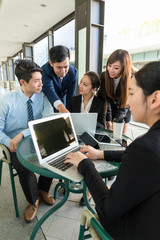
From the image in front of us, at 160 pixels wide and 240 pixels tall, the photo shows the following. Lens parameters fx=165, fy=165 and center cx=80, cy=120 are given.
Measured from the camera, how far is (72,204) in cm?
158

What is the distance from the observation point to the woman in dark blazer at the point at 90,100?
1.68 metres

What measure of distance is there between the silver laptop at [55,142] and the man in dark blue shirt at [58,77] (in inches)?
17.6

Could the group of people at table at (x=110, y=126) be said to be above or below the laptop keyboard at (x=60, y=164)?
above

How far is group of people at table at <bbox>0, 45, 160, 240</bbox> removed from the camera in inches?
19.6

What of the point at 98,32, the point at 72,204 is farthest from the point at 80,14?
the point at 72,204

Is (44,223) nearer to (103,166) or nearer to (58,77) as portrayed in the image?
(103,166)

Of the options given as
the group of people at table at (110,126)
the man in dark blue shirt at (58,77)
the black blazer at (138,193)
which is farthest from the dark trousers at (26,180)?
the black blazer at (138,193)

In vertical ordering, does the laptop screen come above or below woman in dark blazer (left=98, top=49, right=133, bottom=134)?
below

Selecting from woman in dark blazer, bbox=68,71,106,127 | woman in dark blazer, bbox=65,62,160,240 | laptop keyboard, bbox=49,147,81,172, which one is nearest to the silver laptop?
laptop keyboard, bbox=49,147,81,172

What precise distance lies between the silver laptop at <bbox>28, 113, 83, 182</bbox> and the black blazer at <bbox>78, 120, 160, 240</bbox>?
0.26 m

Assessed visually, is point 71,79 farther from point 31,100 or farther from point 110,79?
point 31,100

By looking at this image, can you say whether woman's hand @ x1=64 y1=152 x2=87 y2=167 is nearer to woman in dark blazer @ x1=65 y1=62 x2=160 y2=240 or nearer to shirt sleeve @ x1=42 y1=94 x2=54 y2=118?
woman in dark blazer @ x1=65 y1=62 x2=160 y2=240

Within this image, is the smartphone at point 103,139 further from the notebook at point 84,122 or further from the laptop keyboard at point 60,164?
the laptop keyboard at point 60,164

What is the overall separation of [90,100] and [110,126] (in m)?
0.44
